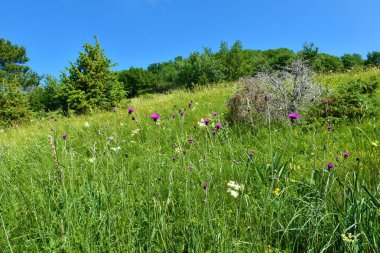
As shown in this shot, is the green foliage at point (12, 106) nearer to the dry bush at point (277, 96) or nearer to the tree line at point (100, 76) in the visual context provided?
the tree line at point (100, 76)

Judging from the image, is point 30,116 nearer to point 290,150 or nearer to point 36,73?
point 290,150

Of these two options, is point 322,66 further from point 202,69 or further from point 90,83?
point 202,69

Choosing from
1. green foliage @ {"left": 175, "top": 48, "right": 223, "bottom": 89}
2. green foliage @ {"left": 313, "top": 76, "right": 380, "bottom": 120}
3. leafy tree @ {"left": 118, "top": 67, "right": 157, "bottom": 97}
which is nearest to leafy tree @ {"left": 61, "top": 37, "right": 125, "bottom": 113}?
green foliage @ {"left": 313, "top": 76, "right": 380, "bottom": 120}

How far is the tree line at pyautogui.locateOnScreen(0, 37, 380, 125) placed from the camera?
41.5ft

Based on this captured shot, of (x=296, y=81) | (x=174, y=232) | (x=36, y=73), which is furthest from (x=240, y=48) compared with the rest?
(x=174, y=232)

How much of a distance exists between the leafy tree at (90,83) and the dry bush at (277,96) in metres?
8.73

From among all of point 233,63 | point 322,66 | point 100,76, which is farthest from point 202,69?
point 100,76

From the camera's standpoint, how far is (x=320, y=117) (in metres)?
4.14

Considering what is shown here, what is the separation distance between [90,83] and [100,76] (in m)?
0.71

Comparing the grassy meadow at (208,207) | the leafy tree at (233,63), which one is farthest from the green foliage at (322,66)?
the leafy tree at (233,63)

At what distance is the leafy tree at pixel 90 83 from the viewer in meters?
12.6

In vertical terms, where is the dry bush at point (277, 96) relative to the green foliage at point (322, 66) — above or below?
below

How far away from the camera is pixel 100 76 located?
1308 centimetres

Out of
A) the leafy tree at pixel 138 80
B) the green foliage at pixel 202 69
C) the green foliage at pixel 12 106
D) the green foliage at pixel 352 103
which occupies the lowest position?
the green foliage at pixel 352 103
